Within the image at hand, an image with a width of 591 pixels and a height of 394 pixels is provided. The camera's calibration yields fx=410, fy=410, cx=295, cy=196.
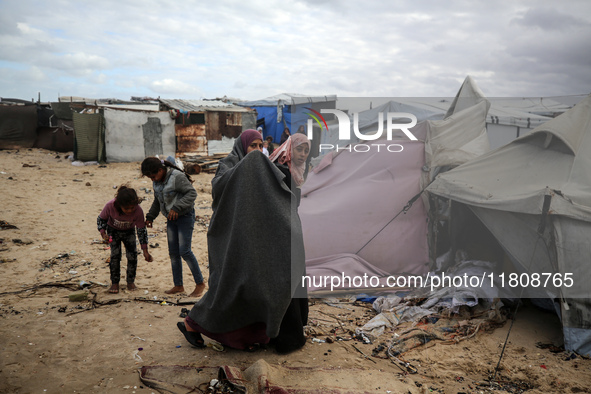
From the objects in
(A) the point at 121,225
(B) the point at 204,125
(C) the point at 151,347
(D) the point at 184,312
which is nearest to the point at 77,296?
(A) the point at 121,225

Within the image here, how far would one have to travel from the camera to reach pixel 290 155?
Answer: 317cm

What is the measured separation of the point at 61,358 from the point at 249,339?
51.1 inches

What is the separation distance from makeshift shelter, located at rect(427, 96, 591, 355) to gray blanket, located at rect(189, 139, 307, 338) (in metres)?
2.16

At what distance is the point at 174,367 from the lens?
2.70 metres

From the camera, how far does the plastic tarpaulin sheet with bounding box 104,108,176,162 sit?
512 inches

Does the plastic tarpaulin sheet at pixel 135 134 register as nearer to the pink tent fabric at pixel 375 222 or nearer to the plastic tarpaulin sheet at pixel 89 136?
the plastic tarpaulin sheet at pixel 89 136

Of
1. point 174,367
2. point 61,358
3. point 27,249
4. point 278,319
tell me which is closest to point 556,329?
point 278,319

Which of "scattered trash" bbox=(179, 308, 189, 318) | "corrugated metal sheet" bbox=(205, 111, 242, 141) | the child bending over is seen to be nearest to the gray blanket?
"scattered trash" bbox=(179, 308, 189, 318)

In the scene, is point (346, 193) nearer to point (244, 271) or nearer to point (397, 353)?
point (397, 353)

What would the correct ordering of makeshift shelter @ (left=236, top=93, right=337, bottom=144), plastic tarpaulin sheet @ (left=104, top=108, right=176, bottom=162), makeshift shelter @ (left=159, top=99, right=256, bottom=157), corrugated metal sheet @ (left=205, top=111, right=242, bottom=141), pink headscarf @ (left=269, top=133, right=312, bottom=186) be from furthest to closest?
makeshift shelter @ (left=236, top=93, right=337, bottom=144) < corrugated metal sheet @ (left=205, top=111, right=242, bottom=141) < makeshift shelter @ (left=159, top=99, right=256, bottom=157) < plastic tarpaulin sheet @ (left=104, top=108, right=176, bottom=162) < pink headscarf @ (left=269, top=133, right=312, bottom=186)

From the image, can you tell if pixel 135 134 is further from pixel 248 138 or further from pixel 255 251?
pixel 255 251

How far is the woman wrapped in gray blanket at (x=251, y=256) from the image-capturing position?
106 inches

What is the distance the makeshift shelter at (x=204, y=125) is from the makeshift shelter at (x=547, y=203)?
11.2m

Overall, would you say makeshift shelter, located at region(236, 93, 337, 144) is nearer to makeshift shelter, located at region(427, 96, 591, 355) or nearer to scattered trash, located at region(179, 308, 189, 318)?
makeshift shelter, located at region(427, 96, 591, 355)
